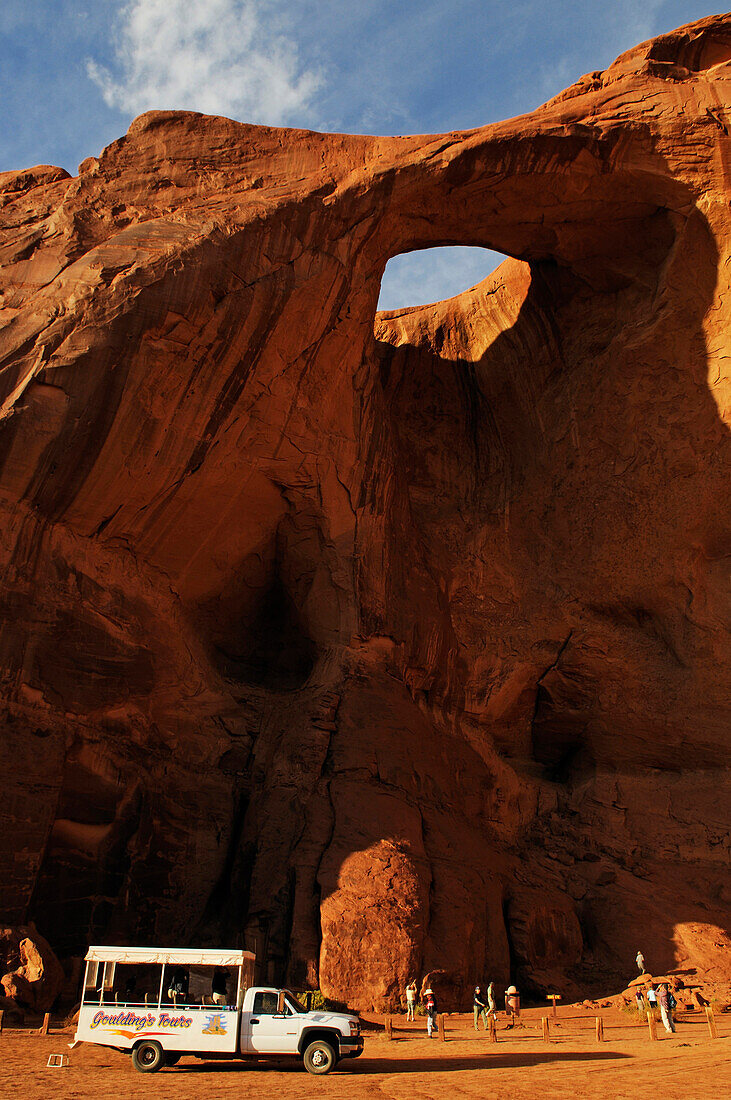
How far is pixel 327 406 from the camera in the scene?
15219 mm

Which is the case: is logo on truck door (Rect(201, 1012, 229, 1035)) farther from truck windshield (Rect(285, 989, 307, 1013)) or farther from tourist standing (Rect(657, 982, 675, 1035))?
tourist standing (Rect(657, 982, 675, 1035))

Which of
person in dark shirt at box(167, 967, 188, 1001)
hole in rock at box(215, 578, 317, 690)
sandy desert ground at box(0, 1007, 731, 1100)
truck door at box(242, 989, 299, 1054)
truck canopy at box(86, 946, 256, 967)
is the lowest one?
sandy desert ground at box(0, 1007, 731, 1100)

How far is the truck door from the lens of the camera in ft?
27.2

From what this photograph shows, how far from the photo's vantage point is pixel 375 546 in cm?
1551

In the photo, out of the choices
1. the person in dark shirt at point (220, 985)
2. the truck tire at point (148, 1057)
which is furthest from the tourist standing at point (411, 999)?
the truck tire at point (148, 1057)

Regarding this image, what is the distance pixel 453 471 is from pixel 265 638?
6.40 m

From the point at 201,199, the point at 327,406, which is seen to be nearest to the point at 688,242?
the point at 327,406

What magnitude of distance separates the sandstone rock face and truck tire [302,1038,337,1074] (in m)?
2.74

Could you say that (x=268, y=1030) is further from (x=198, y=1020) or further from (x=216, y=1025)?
(x=198, y=1020)

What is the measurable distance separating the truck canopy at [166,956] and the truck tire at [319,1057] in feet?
3.29

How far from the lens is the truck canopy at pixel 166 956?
338 inches

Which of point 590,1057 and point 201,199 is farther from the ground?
point 201,199

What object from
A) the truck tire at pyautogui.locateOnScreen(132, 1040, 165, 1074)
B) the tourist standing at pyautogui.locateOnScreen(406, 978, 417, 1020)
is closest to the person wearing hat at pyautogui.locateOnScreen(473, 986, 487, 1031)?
the tourist standing at pyautogui.locateOnScreen(406, 978, 417, 1020)

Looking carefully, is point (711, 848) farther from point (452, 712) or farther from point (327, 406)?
point (327, 406)
